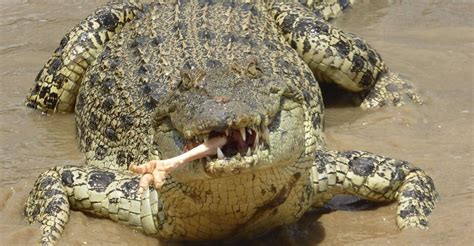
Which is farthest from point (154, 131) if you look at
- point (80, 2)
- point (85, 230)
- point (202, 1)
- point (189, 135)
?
point (80, 2)

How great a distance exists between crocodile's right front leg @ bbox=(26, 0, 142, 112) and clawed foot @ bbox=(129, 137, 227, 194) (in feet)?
10.1

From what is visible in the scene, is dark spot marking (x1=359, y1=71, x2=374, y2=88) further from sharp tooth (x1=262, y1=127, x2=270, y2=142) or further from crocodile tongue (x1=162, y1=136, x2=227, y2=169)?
crocodile tongue (x1=162, y1=136, x2=227, y2=169)

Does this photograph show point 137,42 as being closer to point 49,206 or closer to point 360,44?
point 49,206

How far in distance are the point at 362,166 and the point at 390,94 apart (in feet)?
6.75

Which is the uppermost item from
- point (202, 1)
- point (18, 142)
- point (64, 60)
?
point (202, 1)

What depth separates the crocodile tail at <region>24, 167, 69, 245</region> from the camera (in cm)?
523

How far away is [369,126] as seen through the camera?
6984 millimetres

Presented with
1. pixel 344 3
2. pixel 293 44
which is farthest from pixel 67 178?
pixel 344 3

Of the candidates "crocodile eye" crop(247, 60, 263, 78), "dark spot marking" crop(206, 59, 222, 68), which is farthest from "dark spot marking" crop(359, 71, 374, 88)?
"crocodile eye" crop(247, 60, 263, 78)

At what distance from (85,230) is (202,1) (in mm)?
2262

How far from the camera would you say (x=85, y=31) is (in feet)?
23.6

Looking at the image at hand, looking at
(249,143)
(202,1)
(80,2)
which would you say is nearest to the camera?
(249,143)

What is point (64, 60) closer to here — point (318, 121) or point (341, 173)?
point (318, 121)

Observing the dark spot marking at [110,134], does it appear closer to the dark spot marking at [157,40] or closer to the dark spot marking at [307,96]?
the dark spot marking at [157,40]
